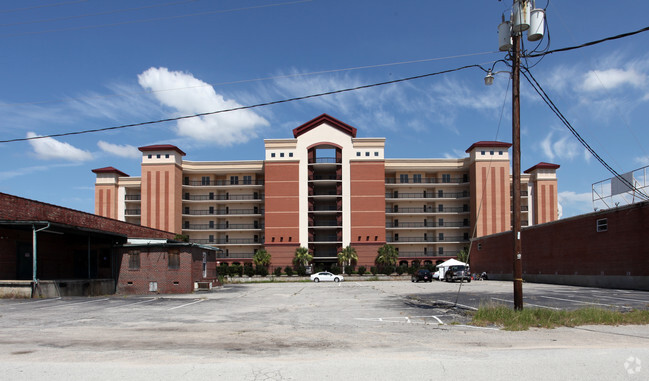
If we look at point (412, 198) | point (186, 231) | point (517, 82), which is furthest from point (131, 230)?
point (412, 198)

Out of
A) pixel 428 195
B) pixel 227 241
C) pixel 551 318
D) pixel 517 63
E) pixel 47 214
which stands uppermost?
pixel 517 63

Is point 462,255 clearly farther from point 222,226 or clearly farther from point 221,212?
point 221,212

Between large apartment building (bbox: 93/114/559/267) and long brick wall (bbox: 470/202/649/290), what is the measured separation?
31.8 metres

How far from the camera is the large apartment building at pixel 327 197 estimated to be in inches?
3130

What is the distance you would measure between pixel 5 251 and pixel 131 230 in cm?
1522

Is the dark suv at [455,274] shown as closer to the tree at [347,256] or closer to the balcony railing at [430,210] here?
the tree at [347,256]

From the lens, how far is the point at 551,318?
44.7ft

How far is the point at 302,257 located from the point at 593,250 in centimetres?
4710

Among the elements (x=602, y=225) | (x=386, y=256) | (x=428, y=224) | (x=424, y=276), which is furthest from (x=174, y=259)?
(x=428, y=224)

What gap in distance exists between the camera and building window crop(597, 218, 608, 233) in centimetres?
3441

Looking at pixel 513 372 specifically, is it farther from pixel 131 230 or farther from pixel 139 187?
pixel 139 187

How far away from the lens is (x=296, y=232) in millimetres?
79062

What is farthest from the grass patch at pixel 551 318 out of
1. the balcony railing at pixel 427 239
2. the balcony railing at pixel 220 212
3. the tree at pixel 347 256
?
the balcony railing at pixel 220 212

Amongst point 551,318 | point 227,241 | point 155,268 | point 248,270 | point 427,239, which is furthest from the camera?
point 227,241
